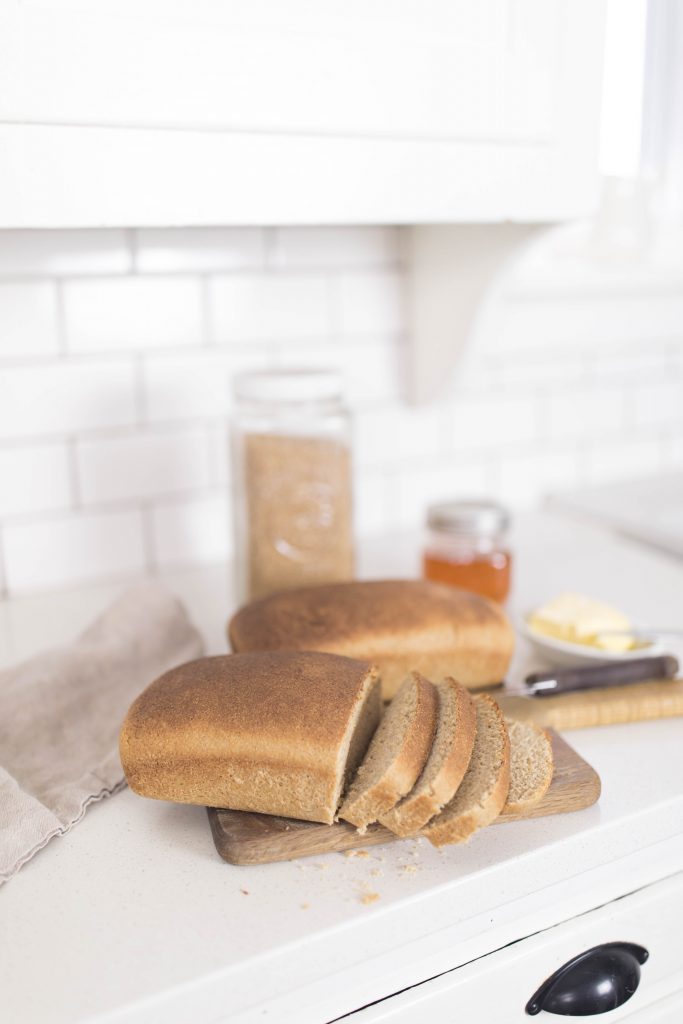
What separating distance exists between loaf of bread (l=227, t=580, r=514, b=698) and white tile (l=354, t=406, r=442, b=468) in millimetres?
481

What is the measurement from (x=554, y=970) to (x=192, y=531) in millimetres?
718

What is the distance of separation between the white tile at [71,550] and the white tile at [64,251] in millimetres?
294

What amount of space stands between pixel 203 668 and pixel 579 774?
0.28 m

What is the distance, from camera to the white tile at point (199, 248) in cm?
107

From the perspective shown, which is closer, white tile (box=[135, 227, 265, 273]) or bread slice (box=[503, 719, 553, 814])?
bread slice (box=[503, 719, 553, 814])

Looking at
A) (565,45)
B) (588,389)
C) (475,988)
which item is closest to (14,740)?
(475,988)

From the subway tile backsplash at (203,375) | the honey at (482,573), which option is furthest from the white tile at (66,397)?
the honey at (482,573)

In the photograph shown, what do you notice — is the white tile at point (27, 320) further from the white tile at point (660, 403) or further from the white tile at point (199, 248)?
the white tile at point (660, 403)

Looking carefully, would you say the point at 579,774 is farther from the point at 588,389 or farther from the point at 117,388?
the point at 588,389

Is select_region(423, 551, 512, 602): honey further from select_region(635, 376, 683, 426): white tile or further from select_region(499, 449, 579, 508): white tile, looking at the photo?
select_region(635, 376, 683, 426): white tile

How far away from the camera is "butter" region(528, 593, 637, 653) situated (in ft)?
2.81

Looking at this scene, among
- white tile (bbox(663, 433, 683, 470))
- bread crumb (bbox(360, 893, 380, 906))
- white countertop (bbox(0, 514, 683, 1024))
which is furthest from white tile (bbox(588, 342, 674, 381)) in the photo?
bread crumb (bbox(360, 893, 380, 906))

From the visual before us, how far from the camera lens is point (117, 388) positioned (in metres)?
1.10

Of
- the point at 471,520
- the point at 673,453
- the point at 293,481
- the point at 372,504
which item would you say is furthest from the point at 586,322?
the point at 293,481
